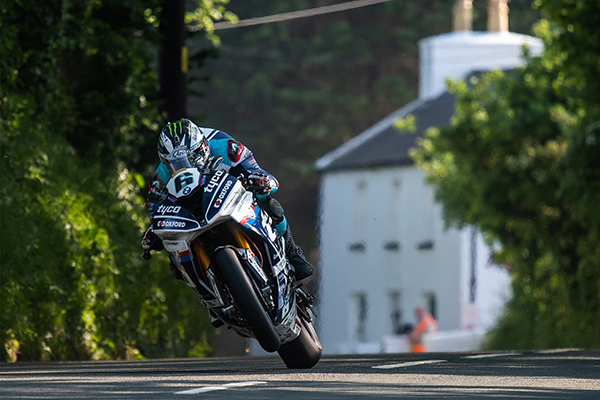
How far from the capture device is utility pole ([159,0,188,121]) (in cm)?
1800

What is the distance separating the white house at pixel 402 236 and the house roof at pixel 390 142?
0.04 m

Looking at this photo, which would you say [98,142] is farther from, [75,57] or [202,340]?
[202,340]

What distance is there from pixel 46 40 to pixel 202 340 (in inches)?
160

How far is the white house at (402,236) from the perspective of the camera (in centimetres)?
4247

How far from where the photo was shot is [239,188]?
33.1 feet

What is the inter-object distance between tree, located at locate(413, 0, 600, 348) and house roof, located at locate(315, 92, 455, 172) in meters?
15.5

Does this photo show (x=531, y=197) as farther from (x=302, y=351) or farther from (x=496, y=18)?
(x=496, y=18)

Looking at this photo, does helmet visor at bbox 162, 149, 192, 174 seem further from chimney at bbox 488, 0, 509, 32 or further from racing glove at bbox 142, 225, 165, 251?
chimney at bbox 488, 0, 509, 32

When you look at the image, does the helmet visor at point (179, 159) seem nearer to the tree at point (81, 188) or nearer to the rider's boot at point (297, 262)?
the rider's boot at point (297, 262)

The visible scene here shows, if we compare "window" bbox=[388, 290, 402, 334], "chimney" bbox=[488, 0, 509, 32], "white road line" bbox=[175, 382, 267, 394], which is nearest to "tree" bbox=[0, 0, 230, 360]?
"white road line" bbox=[175, 382, 267, 394]

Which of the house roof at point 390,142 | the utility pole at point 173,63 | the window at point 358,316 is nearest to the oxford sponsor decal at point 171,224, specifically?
the utility pole at point 173,63

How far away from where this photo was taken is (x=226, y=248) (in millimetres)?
9859

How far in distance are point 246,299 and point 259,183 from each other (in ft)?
3.14

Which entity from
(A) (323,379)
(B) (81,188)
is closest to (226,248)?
(A) (323,379)
